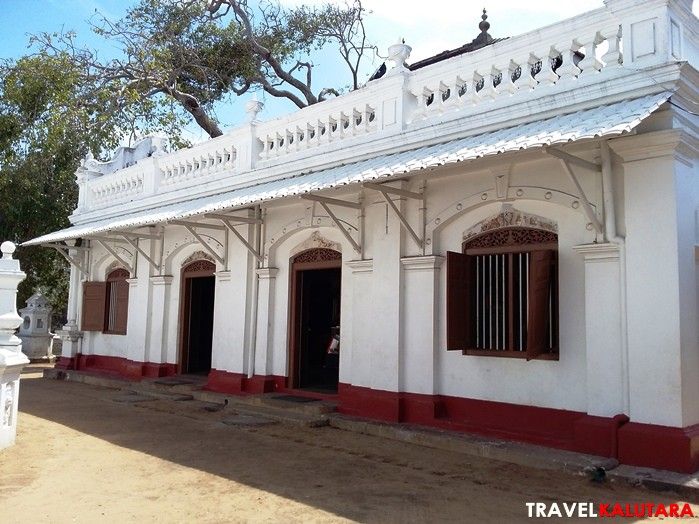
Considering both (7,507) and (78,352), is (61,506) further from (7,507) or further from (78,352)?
(78,352)

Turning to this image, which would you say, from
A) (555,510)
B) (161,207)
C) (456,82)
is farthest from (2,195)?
(555,510)

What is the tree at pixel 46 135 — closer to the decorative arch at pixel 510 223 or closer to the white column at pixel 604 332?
the decorative arch at pixel 510 223

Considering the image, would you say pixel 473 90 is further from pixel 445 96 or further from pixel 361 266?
pixel 361 266

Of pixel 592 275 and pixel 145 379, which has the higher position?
pixel 592 275

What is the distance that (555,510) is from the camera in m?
4.39

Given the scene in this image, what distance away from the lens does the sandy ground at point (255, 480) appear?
14.2 ft

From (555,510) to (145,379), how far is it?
8197 millimetres

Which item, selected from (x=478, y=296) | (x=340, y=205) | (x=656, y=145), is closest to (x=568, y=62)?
(x=656, y=145)

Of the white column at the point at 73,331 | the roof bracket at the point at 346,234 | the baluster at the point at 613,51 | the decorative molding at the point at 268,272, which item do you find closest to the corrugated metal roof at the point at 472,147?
the baluster at the point at 613,51

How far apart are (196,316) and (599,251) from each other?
25.3 feet

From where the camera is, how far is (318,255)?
8.66 meters

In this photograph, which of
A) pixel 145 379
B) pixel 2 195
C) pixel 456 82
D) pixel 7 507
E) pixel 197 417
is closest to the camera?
pixel 7 507

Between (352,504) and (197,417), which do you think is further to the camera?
(197,417)

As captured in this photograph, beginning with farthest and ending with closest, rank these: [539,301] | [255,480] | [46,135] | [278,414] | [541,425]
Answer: [46,135], [278,414], [541,425], [539,301], [255,480]
